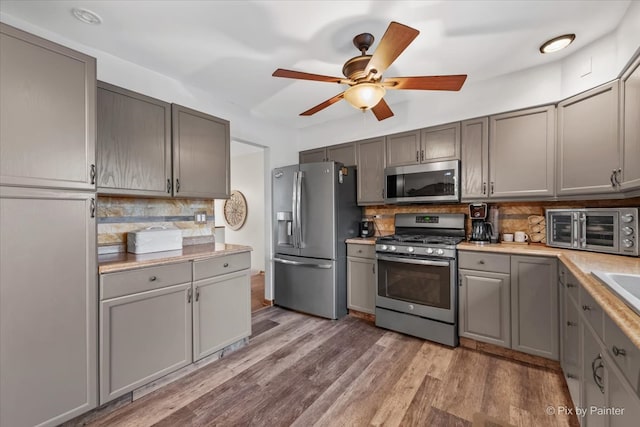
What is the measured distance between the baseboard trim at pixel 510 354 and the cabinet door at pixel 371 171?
167 cm

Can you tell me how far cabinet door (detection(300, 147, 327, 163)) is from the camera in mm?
3826

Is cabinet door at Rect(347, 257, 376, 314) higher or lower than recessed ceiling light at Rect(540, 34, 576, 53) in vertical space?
lower

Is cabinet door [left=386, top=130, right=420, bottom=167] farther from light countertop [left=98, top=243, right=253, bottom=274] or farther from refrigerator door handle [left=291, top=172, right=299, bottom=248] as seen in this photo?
light countertop [left=98, top=243, right=253, bottom=274]

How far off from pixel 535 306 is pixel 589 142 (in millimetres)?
1326

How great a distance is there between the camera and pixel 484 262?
93.8 inches

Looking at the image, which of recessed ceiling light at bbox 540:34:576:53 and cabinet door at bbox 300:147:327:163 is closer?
recessed ceiling light at bbox 540:34:576:53

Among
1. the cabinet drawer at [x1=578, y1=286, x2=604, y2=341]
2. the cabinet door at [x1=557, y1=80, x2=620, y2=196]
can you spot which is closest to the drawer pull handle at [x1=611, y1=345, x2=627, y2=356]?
the cabinet drawer at [x1=578, y1=286, x2=604, y2=341]

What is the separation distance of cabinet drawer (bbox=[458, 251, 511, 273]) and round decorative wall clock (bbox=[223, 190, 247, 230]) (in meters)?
4.32

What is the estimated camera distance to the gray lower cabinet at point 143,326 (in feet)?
5.55

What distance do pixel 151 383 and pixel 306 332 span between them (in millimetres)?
1415

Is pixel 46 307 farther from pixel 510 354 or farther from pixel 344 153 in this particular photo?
pixel 510 354

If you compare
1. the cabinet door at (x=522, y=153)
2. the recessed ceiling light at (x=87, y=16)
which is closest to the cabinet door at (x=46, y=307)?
the recessed ceiling light at (x=87, y=16)

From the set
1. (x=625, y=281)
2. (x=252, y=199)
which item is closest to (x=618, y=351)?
(x=625, y=281)

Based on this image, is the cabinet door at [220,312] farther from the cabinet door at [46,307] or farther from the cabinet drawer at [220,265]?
the cabinet door at [46,307]
